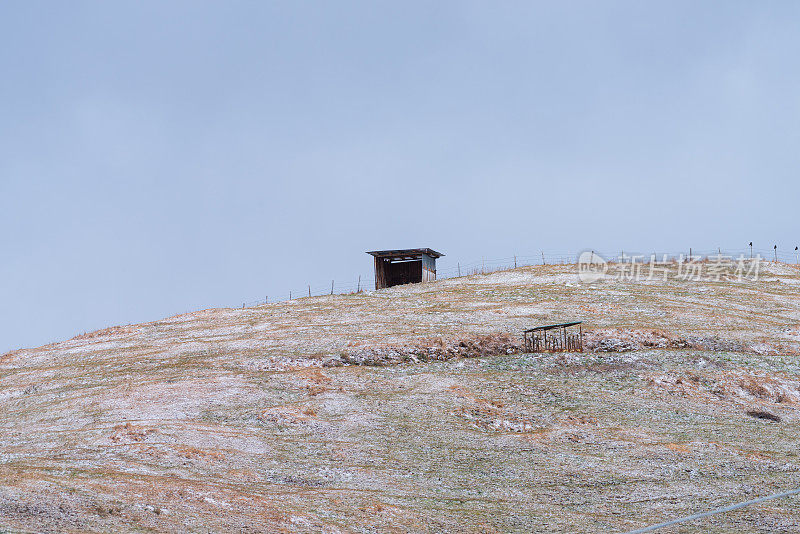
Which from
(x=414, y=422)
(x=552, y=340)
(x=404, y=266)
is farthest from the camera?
(x=404, y=266)

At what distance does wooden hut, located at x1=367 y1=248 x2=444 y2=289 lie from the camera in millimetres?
70500

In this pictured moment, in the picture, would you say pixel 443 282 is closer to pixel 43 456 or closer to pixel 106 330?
pixel 106 330

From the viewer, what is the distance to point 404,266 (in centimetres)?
7281

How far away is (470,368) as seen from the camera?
36375 mm

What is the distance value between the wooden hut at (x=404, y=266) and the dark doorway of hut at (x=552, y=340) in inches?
1167

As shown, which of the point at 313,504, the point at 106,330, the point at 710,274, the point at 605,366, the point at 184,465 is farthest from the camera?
the point at 710,274

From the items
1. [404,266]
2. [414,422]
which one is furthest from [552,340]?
[404,266]

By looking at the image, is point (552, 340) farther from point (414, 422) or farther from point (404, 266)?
point (404, 266)

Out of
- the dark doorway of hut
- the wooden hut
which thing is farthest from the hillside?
the wooden hut

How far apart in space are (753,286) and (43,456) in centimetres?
5927

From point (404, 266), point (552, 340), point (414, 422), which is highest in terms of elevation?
point (404, 266)

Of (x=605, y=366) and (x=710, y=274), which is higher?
(x=710, y=274)

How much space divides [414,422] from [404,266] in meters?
45.9

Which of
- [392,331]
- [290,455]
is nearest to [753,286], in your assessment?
[392,331]
